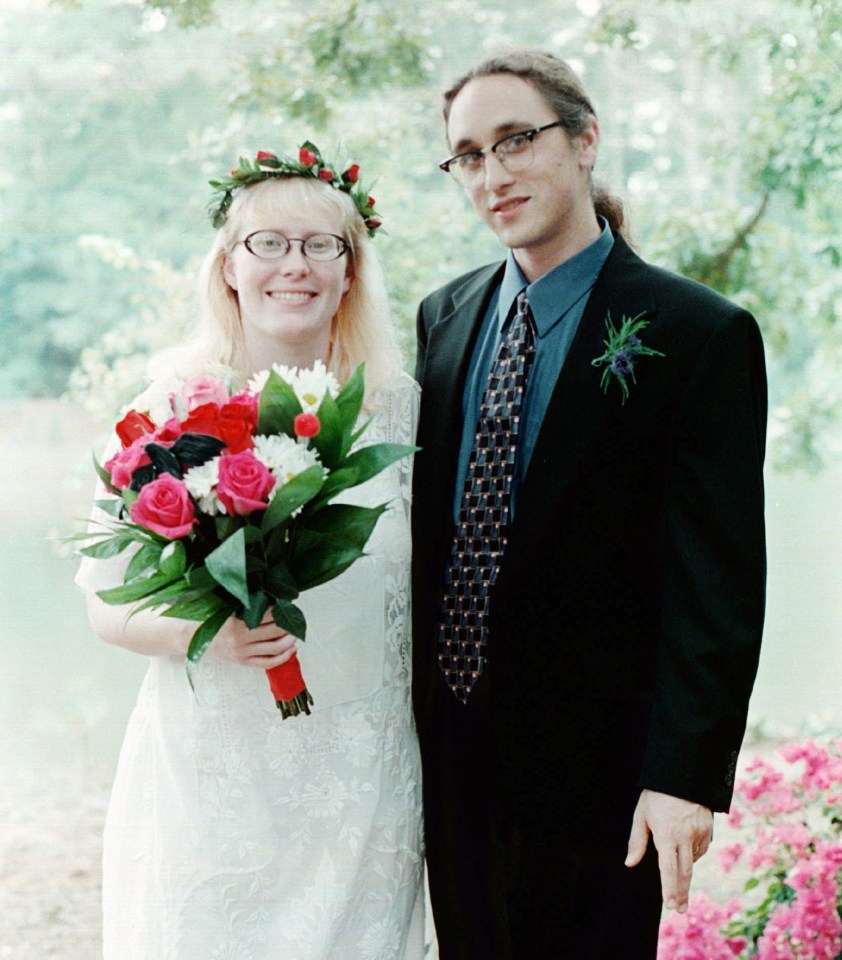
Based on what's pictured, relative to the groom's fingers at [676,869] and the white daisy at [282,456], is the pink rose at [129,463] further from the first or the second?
the groom's fingers at [676,869]

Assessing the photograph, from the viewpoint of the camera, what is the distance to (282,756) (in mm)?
1937

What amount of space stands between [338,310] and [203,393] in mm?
626

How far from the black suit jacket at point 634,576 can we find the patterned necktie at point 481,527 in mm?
33

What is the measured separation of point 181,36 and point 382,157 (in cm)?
67

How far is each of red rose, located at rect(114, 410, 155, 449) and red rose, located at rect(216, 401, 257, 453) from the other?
15cm

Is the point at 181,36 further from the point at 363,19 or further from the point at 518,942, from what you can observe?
the point at 518,942

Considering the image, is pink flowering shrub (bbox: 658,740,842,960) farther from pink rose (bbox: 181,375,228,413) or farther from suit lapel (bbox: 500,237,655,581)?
pink rose (bbox: 181,375,228,413)

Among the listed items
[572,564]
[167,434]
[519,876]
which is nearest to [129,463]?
[167,434]

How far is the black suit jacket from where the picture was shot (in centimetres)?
176

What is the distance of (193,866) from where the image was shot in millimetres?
1915

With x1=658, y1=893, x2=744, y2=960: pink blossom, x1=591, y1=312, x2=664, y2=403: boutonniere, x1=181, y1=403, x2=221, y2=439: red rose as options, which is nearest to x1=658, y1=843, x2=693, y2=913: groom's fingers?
x1=591, y1=312, x2=664, y2=403: boutonniere

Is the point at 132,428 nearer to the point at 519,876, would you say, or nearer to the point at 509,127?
the point at 509,127

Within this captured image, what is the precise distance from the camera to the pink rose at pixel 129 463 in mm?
1579

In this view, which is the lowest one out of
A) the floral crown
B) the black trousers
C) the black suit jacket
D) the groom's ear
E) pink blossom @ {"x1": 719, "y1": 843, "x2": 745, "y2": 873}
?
pink blossom @ {"x1": 719, "y1": 843, "x2": 745, "y2": 873}
